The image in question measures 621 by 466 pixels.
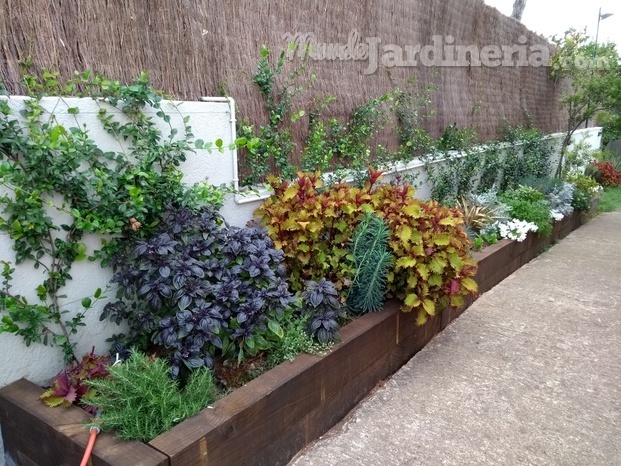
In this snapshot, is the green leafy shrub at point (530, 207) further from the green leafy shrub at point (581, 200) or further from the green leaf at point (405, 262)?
the green leaf at point (405, 262)

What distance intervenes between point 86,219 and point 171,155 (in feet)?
1.99

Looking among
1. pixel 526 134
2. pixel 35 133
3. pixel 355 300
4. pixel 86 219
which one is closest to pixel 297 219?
pixel 355 300

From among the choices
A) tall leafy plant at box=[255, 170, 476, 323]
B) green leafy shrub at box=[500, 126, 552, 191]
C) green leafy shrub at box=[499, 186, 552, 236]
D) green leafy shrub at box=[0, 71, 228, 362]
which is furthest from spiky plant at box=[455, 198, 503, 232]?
green leafy shrub at box=[0, 71, 228, 362]

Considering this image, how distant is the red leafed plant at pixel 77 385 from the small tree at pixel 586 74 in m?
8.03

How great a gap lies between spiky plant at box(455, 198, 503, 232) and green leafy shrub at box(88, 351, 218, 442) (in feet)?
13.1

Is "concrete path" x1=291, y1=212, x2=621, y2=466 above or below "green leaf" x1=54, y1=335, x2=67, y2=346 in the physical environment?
below

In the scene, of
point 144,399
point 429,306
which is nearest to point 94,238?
point 144,399

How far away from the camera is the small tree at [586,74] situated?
25.2ft

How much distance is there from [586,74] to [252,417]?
8.70m

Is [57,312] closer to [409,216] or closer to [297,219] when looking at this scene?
[297,219]

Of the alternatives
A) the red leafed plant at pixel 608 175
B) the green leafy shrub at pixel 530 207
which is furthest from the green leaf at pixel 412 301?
the red leafed plant at pixel 608 175

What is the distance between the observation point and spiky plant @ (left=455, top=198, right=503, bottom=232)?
5508 millimetres

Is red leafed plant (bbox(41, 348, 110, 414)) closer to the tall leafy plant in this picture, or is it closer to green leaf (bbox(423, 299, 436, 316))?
the tall leafy plant

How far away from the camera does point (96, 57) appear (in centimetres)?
269
